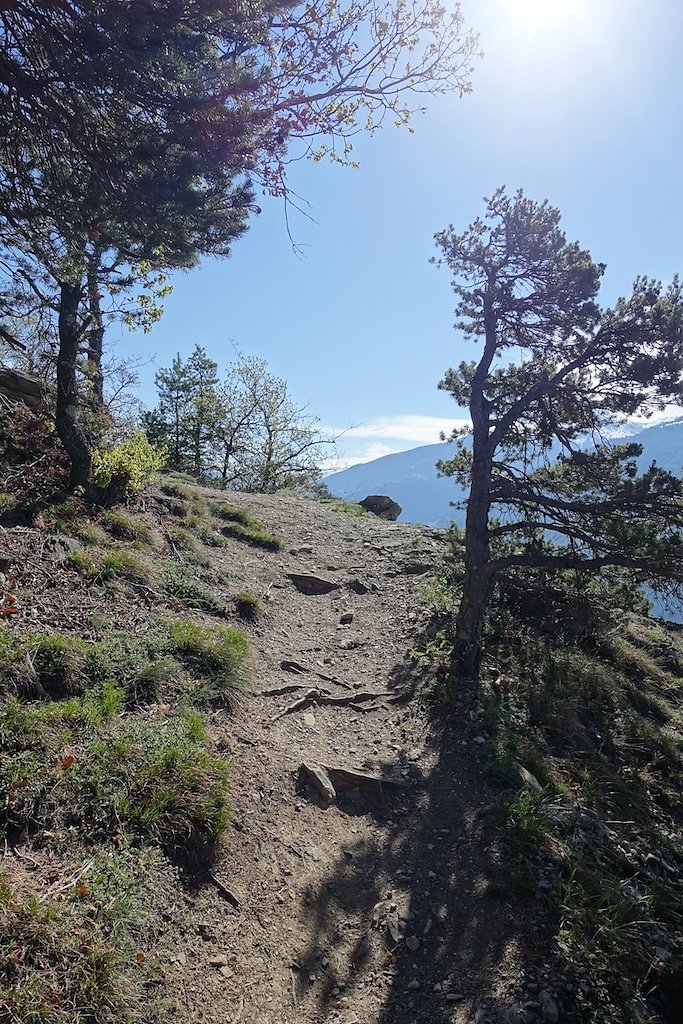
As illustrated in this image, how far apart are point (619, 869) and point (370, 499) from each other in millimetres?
16848

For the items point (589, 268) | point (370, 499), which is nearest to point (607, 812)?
point (589, 268)

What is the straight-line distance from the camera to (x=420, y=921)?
4.70 meters

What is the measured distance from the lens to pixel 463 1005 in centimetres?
396

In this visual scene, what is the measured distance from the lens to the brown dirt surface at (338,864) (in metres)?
3.90

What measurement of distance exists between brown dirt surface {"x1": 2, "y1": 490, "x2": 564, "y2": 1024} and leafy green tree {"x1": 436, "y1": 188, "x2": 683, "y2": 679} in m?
1.76

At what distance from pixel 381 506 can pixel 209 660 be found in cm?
1540

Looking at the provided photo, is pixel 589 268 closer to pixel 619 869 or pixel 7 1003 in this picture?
pixel 619 869

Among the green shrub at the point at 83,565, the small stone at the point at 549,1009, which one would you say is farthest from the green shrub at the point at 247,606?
the small stone at the point at 549,1009

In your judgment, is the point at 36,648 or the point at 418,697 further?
the point at 418,697

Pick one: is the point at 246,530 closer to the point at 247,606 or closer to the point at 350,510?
the point at 247,606

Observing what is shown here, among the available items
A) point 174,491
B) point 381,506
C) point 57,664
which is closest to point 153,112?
point 57,664

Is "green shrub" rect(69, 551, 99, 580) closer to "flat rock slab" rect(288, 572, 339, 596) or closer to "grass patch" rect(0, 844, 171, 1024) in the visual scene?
"grass patch" rect(0, 844, 171, 1024)

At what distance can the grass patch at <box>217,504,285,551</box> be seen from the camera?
1196 cm

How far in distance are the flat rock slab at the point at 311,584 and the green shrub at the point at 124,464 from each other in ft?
11.4
